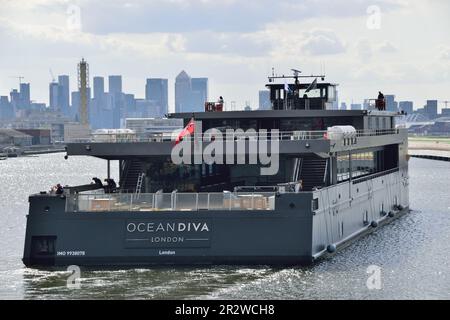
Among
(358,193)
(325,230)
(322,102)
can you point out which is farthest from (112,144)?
(322,102)

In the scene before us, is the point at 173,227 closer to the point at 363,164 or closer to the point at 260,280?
the point at 260,280

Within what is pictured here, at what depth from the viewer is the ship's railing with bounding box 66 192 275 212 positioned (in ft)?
113

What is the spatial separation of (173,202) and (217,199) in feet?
4.96

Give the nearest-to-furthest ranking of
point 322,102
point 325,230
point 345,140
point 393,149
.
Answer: point 325,230 < point 345,140 < point 322,102 < point 393,149

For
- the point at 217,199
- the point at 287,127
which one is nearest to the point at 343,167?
the point at 287,127

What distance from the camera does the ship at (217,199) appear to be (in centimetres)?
3422

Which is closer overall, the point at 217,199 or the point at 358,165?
the point at 217,199

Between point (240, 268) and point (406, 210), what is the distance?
27.7 metres

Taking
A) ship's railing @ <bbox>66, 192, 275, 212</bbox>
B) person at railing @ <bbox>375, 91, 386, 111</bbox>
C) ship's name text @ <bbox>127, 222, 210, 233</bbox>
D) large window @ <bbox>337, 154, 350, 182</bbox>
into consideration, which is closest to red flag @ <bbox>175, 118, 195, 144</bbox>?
ship's railing @ <bbox>66, 192, 275, 212</bbox>

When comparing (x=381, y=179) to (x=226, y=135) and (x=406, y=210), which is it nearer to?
(x=406, y=210)

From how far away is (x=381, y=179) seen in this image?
5125 centimetres

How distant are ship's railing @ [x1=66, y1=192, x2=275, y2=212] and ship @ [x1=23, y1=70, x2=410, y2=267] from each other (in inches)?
1.3

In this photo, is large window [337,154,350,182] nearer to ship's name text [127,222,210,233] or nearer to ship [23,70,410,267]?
ship [23,70,410,267]

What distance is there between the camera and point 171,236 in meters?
34.2
